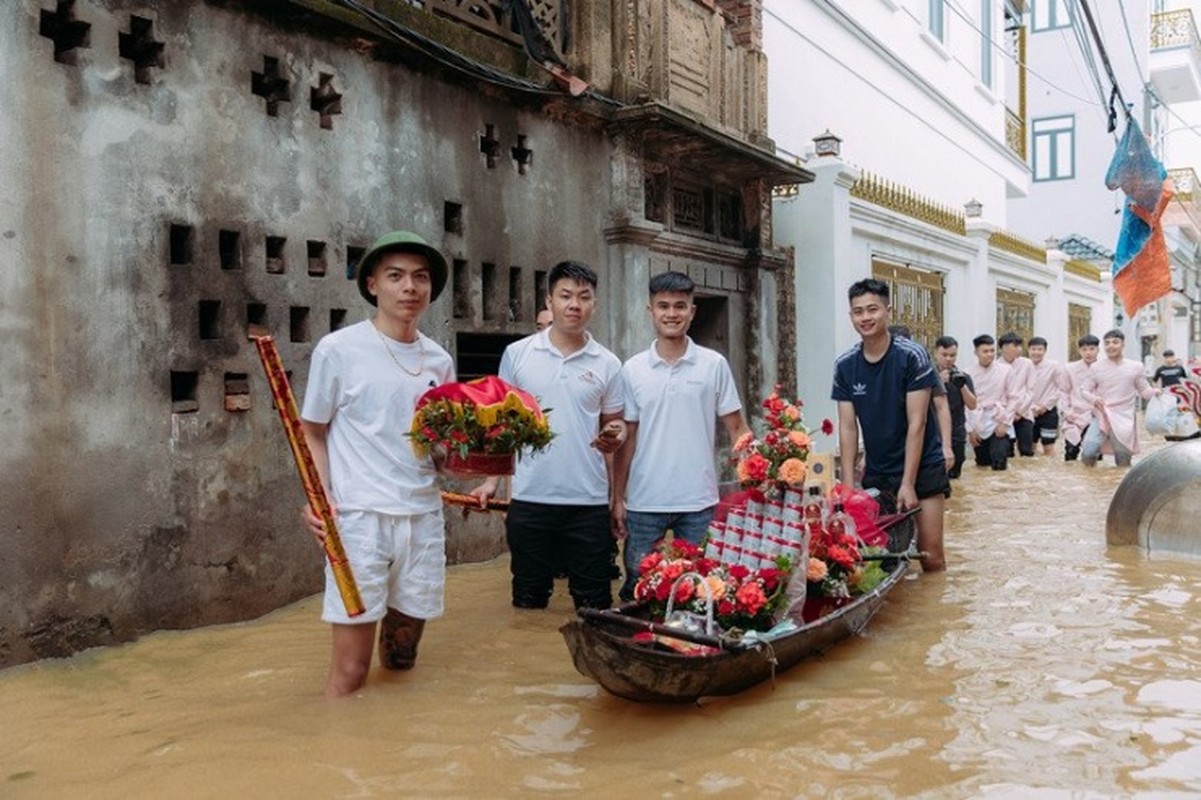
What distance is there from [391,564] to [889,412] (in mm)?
3708

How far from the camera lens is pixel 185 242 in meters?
5.76

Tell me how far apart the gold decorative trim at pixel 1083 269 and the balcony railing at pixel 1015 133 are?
→ 122 inches

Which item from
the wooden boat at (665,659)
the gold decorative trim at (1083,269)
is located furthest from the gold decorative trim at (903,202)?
the wooden boat at (665,659)

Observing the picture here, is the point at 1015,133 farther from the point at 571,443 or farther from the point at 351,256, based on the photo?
the point at 571,443

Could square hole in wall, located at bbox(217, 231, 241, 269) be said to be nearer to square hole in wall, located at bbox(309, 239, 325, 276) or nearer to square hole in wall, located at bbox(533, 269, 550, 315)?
square hole in wall, located at bbox(309, 239, 325, 276)

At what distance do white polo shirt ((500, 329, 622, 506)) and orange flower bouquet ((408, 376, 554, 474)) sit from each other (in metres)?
1.10

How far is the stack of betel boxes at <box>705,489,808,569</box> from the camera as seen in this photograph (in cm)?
485

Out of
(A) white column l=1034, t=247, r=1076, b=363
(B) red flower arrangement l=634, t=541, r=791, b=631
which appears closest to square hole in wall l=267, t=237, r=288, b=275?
(B) red flower arrangement l=634, t=541, r=791, b=631

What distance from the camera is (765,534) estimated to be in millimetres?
4887

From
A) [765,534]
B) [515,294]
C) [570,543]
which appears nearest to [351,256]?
[515,294]

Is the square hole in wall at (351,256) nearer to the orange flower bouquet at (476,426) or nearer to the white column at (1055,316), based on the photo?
the orange flower bouquet at (476,426)

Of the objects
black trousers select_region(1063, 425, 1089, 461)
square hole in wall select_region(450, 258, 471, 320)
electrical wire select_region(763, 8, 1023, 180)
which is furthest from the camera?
black trousers select_region(1063, 425, 1089, 461)

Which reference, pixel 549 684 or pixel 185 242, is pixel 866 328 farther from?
pixel 185 242

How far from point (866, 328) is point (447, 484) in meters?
3.24
